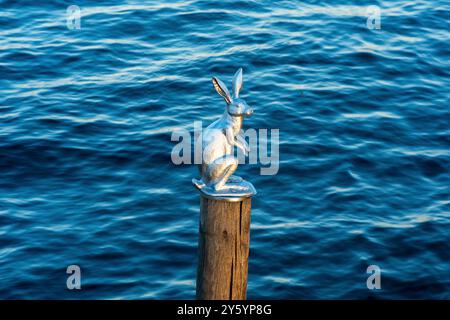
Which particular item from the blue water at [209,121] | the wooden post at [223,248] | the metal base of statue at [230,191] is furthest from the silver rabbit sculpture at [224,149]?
the blue water at [209,121]

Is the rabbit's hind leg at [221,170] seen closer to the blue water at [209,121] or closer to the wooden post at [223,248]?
the wooden post at [223,248]

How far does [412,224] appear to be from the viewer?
1191cm

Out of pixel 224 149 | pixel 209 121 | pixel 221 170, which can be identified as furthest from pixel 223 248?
pixel 209 121

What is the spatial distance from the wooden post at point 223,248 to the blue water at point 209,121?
3.01 meters

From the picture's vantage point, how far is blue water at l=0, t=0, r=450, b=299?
1092cm

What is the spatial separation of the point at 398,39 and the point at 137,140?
21.2 feet

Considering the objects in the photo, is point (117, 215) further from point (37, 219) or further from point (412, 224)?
point (412, 224)

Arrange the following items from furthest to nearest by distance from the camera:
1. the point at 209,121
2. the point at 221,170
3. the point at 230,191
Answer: the point at 209,121 < the point at 221,170 < the point at 230,191

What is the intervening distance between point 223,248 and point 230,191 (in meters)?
0.48

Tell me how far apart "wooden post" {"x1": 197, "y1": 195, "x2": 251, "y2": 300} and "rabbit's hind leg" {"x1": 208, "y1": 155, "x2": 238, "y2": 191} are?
6.5 inches

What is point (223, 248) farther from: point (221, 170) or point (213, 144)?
point (213, 144)

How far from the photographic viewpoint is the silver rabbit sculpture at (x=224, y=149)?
23.8 ft

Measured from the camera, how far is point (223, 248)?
724 centimetres

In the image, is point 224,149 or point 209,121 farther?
point 209,121
